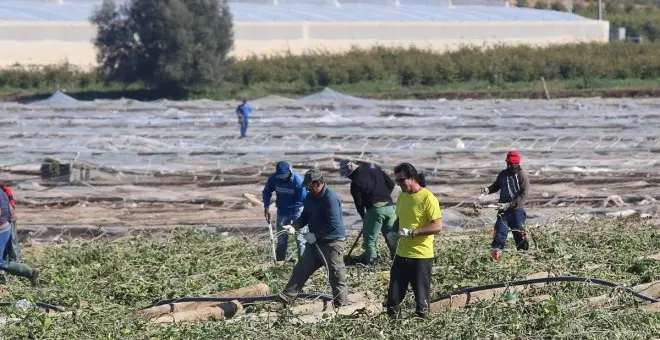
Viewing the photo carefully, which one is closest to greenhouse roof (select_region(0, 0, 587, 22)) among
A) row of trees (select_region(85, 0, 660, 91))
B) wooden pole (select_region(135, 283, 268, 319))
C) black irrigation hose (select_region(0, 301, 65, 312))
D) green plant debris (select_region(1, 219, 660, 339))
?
row of trees (select_region(85, 0, 660, 91))

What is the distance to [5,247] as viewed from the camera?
1545cm

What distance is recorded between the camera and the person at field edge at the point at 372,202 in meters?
15.6

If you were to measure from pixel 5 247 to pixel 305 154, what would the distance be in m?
13.2

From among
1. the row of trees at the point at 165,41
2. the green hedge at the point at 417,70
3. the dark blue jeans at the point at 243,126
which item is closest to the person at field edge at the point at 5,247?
the dark blue jeans at the point at 243,126

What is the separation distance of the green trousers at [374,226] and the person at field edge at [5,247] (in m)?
3.85

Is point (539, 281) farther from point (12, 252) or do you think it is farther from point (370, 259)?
point (12, 252)

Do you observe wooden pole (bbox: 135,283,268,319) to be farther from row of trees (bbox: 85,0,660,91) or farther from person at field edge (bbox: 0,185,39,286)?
row of trees (bbox: 85,0,660,91)

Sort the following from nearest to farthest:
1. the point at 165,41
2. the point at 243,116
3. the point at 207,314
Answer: the point at 207,314
the point at 243,116
the point at 165,41

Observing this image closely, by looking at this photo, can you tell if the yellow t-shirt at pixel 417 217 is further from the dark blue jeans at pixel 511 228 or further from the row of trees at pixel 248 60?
the row of trees at pixel 248 60

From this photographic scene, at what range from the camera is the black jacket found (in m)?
15.7

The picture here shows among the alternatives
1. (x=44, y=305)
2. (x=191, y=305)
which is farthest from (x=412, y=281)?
(x=44, y=305)

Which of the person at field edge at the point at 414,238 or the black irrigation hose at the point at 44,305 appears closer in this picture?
the person at field edge at the point at 414,238

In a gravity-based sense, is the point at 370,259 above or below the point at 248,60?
below

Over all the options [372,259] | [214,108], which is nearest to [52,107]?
Answer: [214,108]
